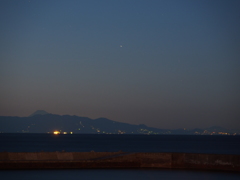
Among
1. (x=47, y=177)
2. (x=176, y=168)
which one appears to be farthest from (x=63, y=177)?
(x=176, y=168)

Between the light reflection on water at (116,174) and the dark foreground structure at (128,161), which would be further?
the dark foreground structure at (128,161)

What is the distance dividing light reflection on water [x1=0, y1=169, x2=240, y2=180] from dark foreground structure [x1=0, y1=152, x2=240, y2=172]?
0.70 m

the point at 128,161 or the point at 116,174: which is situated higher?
the point at 128,161

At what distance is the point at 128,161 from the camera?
29328mm

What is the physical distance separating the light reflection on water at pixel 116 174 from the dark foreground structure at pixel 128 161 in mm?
702

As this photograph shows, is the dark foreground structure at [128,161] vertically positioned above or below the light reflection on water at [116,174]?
above

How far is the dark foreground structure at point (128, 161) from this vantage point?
28.1 meters

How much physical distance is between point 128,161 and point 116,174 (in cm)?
229

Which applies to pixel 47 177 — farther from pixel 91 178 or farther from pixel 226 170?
pixel 226 170

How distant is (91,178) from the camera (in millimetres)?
25984

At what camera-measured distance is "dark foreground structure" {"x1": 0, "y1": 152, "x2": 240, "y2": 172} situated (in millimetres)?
28062

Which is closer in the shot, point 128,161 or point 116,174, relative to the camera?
point 116,174

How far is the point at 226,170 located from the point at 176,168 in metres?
3.37

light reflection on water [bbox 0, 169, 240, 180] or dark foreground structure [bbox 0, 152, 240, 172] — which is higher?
dark foreground structure [bbox 0, 152, 240, 172]
